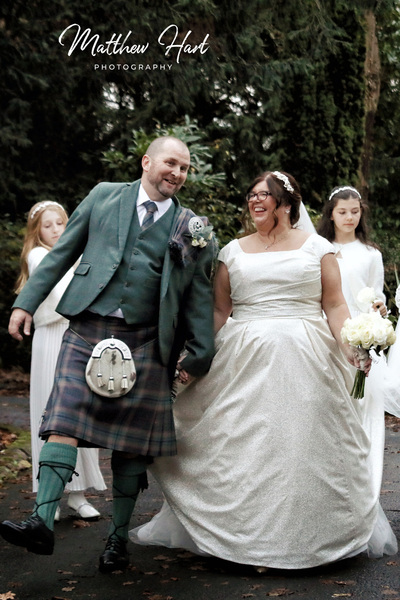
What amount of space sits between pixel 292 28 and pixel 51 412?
12038mm

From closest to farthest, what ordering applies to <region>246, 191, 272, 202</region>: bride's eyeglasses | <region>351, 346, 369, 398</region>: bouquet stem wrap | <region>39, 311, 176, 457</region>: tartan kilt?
1. <region>39, 311, 176, 457</region>: tartan kilt
2. <region>351, 346, 369, 398</region>: bouquet stem wrap
3. <region>246, 191, 272, 202</region>: bride's eyeglasses

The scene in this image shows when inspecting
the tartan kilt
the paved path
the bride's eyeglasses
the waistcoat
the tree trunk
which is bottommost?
the paved path

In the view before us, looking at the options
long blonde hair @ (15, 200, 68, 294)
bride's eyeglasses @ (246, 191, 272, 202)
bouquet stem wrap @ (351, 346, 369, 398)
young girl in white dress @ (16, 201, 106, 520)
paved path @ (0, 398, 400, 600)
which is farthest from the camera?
long blonde hair @ (15, 200, 68, 294)

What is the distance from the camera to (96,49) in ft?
37.2

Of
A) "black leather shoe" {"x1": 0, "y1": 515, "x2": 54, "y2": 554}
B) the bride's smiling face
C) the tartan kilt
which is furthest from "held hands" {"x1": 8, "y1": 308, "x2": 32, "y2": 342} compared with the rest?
the bride's smiling face

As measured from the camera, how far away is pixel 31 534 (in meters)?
3.80

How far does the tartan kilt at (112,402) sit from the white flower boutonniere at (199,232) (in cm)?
52

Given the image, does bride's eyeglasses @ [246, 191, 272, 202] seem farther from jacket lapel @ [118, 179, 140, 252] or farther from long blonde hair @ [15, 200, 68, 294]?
long blonde hair @ [15, 200, 68, 294]

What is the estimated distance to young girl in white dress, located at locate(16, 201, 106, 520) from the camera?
18.4 feet

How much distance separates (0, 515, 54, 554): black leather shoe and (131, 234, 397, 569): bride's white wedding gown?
0.88m

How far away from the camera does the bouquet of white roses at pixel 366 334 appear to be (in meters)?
4.23

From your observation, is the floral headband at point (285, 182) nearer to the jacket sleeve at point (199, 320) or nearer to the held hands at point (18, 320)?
the jacket sleeve at point (199, 320)

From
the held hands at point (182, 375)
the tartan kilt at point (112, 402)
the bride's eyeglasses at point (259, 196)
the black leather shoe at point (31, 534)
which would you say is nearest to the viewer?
the black leather shoe at point (31, 534)

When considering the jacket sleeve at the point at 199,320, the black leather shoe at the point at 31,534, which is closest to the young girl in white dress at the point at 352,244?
the jacket sleeve at the point at 199,320
